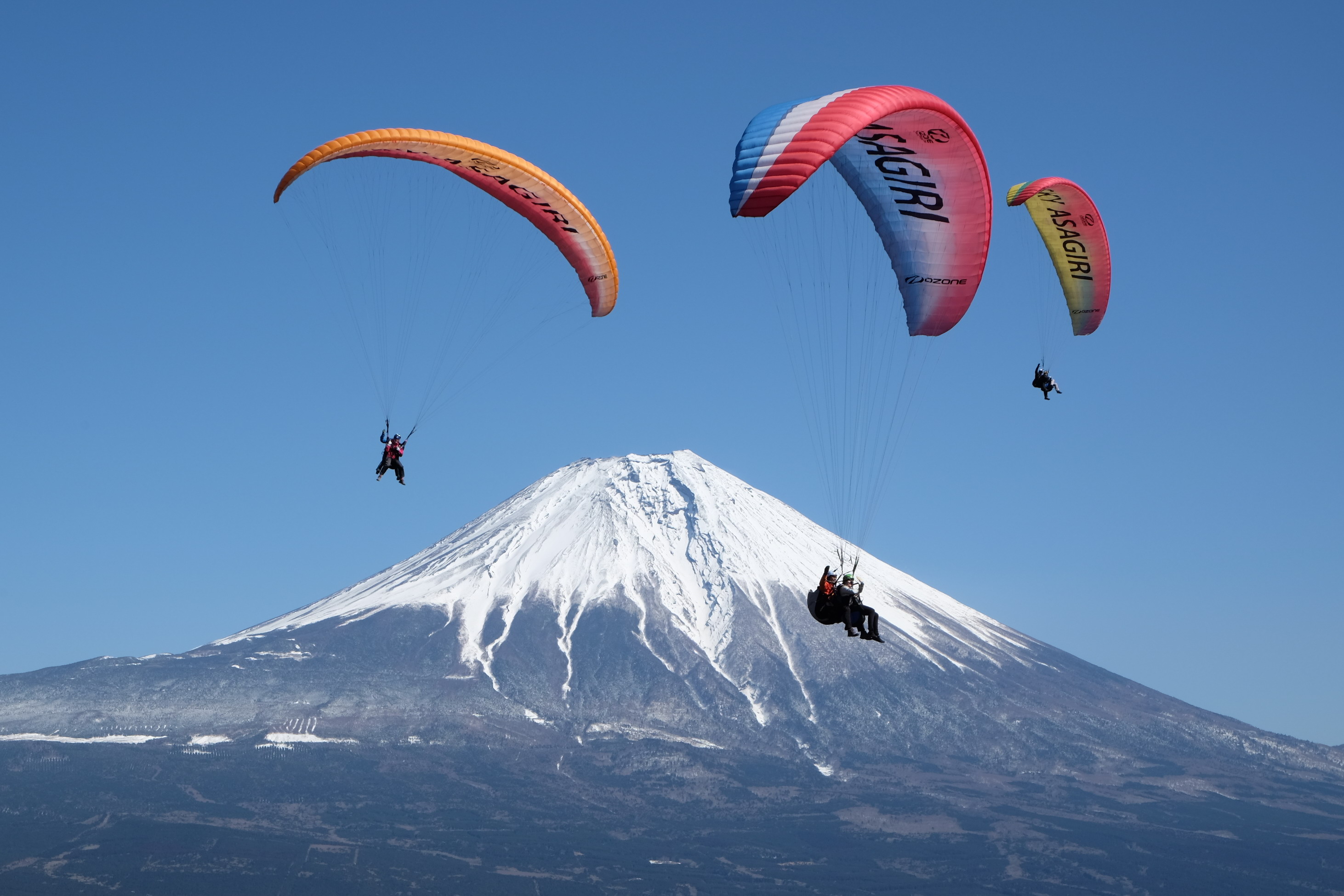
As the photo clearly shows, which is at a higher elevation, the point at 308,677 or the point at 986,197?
the point at 986,197

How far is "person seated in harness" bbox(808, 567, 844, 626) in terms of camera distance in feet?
78.6

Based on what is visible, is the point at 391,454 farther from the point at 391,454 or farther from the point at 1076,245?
the point at 1076,245

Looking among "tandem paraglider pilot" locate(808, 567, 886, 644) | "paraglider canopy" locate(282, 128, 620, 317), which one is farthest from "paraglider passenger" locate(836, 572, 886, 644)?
"paraglider canopy" locate(282, 128, 620, 317)

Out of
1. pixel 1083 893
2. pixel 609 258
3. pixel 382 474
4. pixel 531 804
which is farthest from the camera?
pixel 531 804

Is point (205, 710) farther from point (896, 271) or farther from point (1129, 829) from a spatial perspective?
point (896, 271)

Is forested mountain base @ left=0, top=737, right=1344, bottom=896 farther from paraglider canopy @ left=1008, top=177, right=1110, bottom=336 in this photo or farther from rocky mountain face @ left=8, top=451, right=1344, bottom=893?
paraglider canopy @ left=1008, top=177, right=1110, bottom=336

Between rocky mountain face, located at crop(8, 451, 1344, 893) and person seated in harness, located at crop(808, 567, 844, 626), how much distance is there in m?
116

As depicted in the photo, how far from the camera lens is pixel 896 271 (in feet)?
89.0

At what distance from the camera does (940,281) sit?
87.7 ft

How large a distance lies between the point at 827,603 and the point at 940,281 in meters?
6.01

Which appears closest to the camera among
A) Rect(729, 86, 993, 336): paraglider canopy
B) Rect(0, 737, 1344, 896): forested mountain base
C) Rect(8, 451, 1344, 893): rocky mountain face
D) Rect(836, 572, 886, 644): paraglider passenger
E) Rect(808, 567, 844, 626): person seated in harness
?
Rect(729, 86, 993, 336): paraglider canopy

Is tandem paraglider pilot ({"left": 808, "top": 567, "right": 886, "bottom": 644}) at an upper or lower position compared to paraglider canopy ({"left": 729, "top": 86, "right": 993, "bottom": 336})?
lower

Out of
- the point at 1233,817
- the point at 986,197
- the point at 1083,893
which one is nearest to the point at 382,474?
the point at 986,197

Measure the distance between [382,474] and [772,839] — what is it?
431 feet
